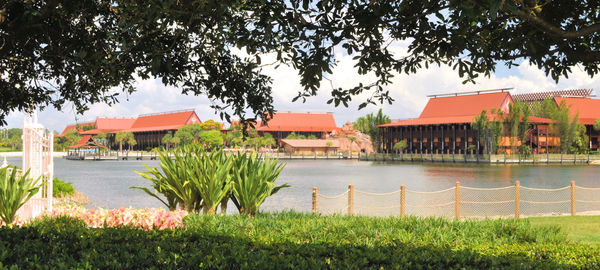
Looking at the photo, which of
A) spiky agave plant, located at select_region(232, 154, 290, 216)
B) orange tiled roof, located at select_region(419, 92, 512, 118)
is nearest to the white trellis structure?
spiky agave plant, located at select_region(232, 154, 290, 216)

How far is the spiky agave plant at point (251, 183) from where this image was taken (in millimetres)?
9086

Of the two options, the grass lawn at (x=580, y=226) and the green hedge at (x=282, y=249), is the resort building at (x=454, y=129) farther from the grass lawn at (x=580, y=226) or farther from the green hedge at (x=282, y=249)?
the green hedge at (x=282, y=249)

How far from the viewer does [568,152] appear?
80875 millimetres

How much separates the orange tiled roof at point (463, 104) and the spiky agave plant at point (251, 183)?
84.0m

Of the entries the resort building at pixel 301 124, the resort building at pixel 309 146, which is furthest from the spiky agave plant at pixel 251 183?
the resort building at pixel 301 124

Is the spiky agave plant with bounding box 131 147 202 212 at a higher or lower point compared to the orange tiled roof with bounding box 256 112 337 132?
lower

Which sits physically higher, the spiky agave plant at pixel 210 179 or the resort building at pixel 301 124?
the resort building at pixel 301 124

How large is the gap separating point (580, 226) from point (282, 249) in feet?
32.3

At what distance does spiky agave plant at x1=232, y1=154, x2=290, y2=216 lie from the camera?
29.8 feet

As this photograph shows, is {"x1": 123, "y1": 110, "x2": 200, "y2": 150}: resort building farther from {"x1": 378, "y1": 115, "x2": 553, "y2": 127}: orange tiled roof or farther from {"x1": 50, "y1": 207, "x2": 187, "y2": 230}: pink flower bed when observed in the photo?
{"x1": 50, "y1": 207, "x2": 187, "y2": 230}: pink flower bed

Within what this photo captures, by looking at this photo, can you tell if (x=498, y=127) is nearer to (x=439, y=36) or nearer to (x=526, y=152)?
(x=526, y=152)

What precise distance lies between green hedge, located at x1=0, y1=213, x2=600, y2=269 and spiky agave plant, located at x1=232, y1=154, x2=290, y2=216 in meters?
1.82

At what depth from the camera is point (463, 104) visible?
305 feet

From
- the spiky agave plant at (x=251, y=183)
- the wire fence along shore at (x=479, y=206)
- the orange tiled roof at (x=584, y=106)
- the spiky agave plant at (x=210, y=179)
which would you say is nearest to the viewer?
the spiky agave plant at (x=210, y=179)
